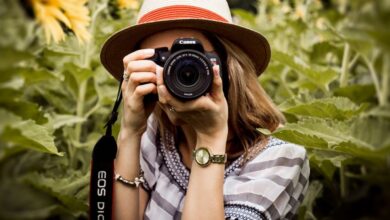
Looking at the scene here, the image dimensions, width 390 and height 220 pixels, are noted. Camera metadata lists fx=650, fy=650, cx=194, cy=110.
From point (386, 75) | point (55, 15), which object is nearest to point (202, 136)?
point (55, 15)

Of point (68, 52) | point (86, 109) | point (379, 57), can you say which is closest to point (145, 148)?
point (68, 52)

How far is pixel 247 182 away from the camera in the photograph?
1.51 metres

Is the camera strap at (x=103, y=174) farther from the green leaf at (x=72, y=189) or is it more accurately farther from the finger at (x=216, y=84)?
the finger at (x=216, y=84)

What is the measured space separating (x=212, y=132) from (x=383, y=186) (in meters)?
0.89

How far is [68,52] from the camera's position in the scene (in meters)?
1.82

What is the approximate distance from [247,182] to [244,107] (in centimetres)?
21

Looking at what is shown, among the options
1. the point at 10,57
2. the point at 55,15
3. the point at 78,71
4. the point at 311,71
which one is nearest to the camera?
the point at 10,57

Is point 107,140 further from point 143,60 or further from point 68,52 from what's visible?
point 68,52

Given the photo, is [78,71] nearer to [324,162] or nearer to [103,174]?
[103,174]

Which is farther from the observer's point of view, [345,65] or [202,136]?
[345,65]

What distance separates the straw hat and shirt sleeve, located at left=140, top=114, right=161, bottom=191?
0.66 feet

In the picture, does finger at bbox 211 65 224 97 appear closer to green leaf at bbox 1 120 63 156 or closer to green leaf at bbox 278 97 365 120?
green leaf at bbox 278 97 365 120

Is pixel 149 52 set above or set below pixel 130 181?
above

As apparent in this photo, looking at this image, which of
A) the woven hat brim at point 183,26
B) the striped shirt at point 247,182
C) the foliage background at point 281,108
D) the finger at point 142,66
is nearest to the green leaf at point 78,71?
the foliage background at point 281,108
